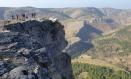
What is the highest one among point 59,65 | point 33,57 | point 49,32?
point 33,57

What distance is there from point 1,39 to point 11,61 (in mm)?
12077

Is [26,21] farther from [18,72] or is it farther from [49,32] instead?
[18,72]

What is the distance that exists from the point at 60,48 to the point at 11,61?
→ 5605cm

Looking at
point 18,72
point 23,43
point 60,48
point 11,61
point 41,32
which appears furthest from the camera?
point 60,48

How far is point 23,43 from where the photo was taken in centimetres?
5731

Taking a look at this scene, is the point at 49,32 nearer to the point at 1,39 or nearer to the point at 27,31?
the point at 27,31

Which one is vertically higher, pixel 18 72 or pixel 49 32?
pixel 18 72

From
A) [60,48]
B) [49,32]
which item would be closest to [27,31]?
[49,32]

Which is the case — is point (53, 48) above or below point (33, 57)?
below

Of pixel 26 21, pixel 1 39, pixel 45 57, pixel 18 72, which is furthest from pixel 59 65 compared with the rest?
pixel 18 72

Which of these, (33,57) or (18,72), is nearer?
(18,72)

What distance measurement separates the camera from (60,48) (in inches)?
4087

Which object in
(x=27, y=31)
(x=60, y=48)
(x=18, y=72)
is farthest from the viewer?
(x=60, y=48)

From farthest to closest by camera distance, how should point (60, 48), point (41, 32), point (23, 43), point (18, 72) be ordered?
point (60, 48)
point (41, 32)
point (23, 43)
point (18, 72)
